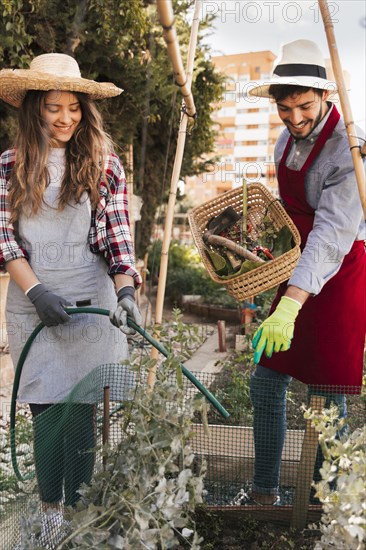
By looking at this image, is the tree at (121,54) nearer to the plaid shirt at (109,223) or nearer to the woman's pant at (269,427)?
the plaid shirt at (109,223)

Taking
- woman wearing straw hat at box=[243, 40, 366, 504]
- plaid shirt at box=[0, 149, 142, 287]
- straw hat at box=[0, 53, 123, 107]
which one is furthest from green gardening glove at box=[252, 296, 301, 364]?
straw hat at box=[0, 53, 123, 107]

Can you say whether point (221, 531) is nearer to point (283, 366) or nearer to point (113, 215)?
point (283, 366)

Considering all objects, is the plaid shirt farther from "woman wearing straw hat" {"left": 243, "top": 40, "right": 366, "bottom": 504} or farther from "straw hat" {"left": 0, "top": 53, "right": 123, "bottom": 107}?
"woman wearing straw hat" {"left": 243, "top": 40, "right": 366, "bottom": 504}

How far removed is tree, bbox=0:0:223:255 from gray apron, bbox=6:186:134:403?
0.94 metres

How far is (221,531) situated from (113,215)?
106 cm

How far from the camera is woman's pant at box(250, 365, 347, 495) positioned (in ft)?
7.13

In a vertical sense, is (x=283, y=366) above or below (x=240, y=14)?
below

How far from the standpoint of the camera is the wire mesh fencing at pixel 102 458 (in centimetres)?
165

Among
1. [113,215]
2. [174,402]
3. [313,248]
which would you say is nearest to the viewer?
[174,402]

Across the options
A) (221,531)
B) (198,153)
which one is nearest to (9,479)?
(221,531)

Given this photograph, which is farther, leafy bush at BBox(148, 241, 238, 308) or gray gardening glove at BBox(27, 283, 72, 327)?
leafy bush at BBox(148, 241, 238, 308)

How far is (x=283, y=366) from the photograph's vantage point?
7.25 feet

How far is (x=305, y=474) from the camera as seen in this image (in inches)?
77.6

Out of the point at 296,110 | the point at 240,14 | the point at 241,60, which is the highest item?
the point at 241,60
